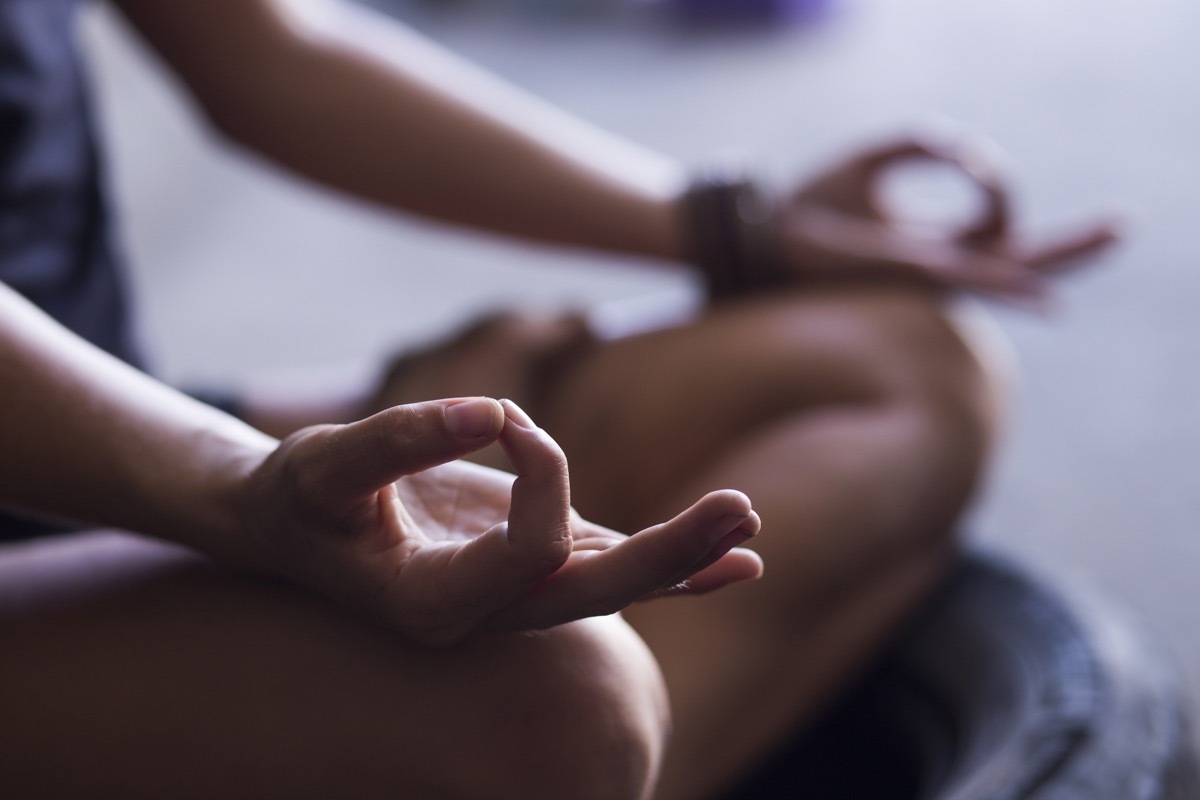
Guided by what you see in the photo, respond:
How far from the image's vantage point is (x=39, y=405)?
355 mm

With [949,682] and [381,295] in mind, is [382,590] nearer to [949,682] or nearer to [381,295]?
[949,682]

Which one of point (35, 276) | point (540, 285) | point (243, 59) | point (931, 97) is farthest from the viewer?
point (931, 97)

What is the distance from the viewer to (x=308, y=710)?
0.35 metres

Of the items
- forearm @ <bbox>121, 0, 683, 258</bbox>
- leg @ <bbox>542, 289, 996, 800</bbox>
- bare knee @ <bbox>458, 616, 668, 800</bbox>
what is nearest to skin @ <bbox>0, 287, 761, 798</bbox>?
bare knee @ <bbox>458, 616, 668, 800</bbox>

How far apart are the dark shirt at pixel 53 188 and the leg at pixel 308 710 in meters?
0.19

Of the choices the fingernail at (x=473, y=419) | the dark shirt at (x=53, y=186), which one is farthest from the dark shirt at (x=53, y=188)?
the fingernail at (x=473, y=419)

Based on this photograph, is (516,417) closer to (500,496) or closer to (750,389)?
(500,496)

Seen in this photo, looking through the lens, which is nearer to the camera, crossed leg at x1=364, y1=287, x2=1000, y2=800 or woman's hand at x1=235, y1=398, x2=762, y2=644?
woman's hand at x1=235, y1=398, x2=762, y2=644

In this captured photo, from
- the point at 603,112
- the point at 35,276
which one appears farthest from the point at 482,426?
the point at 603,112

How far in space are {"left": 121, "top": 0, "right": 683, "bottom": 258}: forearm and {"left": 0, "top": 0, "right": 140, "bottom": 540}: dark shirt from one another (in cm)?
10

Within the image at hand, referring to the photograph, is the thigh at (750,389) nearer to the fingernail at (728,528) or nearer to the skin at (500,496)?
the skin at (500,496)

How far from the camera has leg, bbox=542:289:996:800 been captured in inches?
20.5

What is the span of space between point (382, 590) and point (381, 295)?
49.8 inches

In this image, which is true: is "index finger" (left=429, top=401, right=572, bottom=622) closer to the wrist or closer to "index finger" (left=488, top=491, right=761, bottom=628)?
"index finger" (left=488, top=491, right=761, bottom=628)
